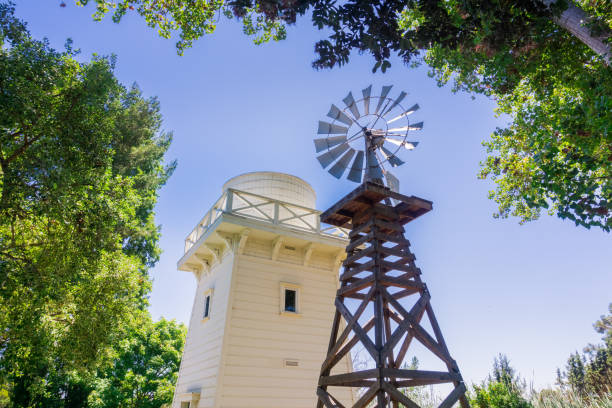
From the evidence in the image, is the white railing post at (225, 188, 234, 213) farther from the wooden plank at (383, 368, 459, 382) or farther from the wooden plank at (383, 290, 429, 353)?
the wooden plank at (383, 368, 459, 382)

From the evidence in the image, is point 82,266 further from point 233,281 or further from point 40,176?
point 233,281

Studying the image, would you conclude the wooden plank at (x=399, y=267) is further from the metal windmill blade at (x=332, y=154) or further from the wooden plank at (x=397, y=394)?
the metal windmill blade at (x=332, y=154)

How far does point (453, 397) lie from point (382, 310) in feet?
5.48

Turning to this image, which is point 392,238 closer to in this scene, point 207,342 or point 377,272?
point 377,272

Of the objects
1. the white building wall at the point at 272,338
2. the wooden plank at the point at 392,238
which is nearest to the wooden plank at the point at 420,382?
the wooden plank at the point at 392,238

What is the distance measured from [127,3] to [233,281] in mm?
7541

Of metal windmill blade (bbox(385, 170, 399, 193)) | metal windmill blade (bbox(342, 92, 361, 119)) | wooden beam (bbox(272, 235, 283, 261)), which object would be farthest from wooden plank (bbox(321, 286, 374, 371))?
wooden beam (bbox(272, 235, 283, 261))

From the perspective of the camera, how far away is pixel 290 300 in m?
10.9

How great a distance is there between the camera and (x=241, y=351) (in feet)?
30.7

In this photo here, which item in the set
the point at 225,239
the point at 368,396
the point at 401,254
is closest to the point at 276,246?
the point at 225,239

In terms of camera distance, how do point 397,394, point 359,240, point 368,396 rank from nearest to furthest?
1. point 397,394
2. point 368,396
3. point 359,240

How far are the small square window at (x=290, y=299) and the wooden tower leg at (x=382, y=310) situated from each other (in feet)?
12.1

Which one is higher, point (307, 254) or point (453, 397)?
point (307, 254)

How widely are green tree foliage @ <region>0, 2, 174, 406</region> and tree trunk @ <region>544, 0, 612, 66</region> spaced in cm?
915
